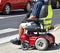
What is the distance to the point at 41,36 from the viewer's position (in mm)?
8000

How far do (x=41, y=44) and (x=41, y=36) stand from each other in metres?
0.21

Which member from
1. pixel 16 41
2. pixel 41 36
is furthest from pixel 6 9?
pixel 41 36

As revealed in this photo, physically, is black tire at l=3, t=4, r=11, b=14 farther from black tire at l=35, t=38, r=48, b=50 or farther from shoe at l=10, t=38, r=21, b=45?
black tire at l=35, t=38, r=48, b=50

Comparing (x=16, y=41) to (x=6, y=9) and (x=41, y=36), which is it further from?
(x=6, y=9)

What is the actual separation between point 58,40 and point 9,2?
1133cm

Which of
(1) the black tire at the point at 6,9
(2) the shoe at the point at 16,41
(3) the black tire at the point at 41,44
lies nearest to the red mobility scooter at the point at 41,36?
(3) the black tire at the point at 41,44

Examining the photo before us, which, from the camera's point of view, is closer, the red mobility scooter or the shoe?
the red mobility scooter

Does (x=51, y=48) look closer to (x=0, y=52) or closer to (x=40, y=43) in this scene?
(x=40, y=43)

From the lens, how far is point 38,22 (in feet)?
26.4

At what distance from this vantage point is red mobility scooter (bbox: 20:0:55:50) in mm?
7926

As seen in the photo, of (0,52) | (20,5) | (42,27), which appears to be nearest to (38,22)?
(42,27)

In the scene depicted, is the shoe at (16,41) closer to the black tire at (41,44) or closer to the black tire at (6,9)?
the black tire at (41,44)

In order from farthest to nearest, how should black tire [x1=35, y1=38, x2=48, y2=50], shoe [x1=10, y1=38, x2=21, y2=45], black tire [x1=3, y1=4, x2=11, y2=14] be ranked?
black tire [x1=3, y1=4, x2=11, y2=14] < shoe [x1=10, y1=38, x2=21, y2=45] < black tire [x1=35, y1=38, x2=48, y2=50]

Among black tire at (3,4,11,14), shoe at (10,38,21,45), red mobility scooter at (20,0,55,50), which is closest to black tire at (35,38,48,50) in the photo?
red mobility scooter at (20,0,55,50)
